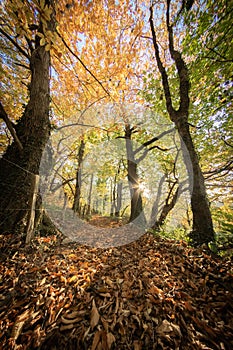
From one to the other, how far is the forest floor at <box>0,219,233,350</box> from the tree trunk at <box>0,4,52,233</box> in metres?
0.47

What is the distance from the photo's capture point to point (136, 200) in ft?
23.1

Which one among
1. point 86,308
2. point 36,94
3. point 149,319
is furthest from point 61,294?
point 36,94

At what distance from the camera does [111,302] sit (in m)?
1.70

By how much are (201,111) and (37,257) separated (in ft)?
24.5

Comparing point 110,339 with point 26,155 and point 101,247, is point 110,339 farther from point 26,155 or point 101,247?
point 26,155

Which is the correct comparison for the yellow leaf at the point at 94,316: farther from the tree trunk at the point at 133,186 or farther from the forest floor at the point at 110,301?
the tree trunk at the point at 133,186

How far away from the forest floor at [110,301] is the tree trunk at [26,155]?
0.47 meters

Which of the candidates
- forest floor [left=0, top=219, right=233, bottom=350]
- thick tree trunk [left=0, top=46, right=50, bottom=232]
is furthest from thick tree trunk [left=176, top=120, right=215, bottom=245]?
thick tree trunk [left=0, top=46, right=50, bottom=232]

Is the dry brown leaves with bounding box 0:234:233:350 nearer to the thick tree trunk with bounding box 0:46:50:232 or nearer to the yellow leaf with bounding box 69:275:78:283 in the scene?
the yellow leaf with bounding box 69:275:78:283

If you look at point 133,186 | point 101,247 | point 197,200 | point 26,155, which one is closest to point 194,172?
point 197,200

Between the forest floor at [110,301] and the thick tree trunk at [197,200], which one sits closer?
the forest floor at [110,301]

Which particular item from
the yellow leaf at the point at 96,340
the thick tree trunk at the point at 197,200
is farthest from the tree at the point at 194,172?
the yellow leaf at the point at 96,340

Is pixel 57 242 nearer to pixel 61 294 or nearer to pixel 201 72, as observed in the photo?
pixel 61 294

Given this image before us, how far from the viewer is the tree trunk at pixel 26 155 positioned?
2482mm
